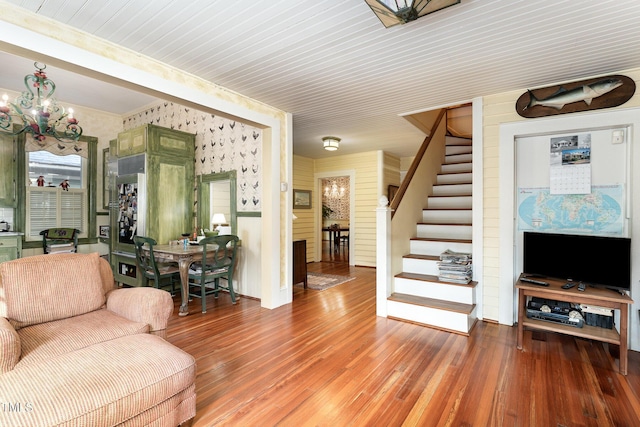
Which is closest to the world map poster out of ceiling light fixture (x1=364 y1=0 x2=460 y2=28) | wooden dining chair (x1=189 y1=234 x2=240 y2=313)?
ceiling light fixture (x1=364 y1=0 x2=460 y2=28)

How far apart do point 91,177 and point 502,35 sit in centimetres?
647

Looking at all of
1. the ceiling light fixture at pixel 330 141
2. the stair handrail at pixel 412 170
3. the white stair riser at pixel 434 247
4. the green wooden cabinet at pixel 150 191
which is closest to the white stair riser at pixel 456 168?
the stair handrail at pixel 412 170

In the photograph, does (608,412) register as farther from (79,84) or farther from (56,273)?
(79,84)

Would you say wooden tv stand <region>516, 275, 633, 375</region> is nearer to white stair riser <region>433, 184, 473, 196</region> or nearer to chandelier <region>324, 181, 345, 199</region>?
white stair riser <region>433, 184, 473, 196</region>

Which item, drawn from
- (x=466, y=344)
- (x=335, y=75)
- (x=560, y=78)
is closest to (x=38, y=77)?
(x=335, y=75)

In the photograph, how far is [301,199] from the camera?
7207 mm

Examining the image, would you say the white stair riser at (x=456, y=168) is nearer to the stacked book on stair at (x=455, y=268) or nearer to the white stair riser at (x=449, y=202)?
the white stair riser at (x=449, y=202)

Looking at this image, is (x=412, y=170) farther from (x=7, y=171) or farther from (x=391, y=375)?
(x=7, y=171)

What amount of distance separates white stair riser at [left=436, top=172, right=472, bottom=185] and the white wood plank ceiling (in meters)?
1.65

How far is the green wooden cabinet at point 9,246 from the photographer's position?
4176 millimetres

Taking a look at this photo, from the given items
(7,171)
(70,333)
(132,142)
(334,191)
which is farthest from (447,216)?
(334,191)

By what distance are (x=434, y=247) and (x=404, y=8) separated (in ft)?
9.63

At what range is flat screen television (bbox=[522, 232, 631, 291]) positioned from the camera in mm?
2574

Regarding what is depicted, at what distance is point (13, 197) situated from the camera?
15.6 feet
